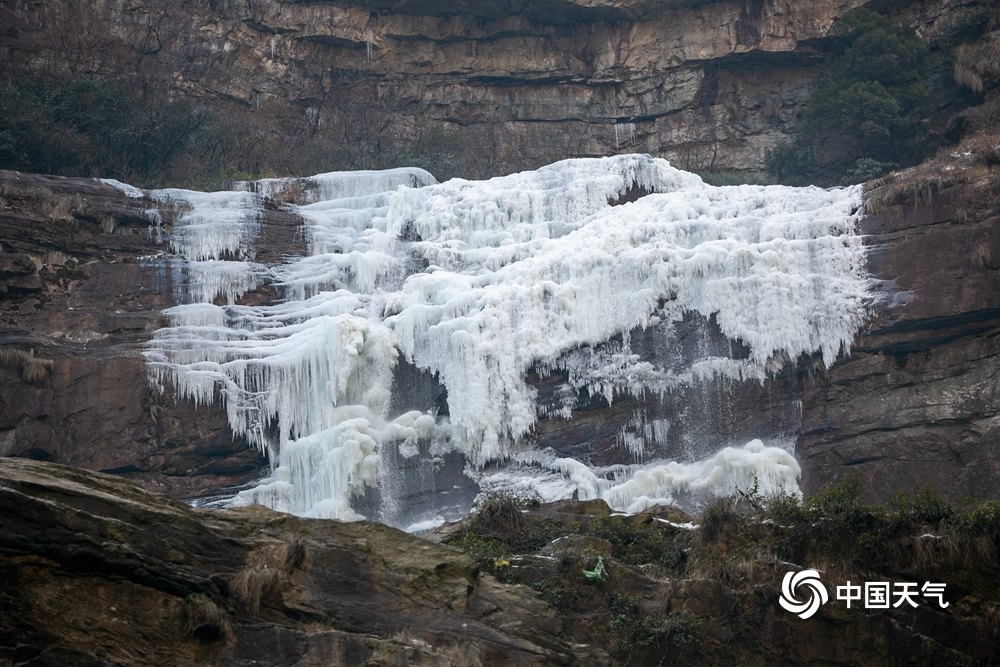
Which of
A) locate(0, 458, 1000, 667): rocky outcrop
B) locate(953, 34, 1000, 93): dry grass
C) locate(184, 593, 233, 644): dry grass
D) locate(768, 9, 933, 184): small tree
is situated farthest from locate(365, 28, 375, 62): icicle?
locate(184, 593, 233, 644): dry grass

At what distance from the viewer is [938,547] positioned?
587 inches

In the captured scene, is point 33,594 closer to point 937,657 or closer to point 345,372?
point 937,657

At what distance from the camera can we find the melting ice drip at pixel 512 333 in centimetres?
2238

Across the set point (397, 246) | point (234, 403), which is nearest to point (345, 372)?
point (234, 403)

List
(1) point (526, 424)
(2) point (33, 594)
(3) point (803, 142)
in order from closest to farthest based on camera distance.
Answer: (2) point (33, 594) → (1) point (526, 424) → (3) point (803, 142)

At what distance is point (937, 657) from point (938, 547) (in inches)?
50.9

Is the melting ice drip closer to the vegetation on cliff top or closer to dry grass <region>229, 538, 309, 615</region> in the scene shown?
the vegetation on cliff top

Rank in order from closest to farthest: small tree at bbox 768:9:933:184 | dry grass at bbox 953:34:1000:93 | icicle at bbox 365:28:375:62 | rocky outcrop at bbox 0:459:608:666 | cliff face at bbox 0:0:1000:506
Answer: rocky outcrop at bbox 0:459:608:666 < cliff face at bbox 0:0:1000:506 < dry grass at bbox 953:34:1000:93 < small tree at bbox 768:9:933:184 < icicle at bbox 365:28:375:62

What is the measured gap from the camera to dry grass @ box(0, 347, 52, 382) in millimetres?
22312

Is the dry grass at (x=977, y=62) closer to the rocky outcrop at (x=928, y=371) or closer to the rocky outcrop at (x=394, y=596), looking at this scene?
the rocky outcrop at (x=928, y=371)

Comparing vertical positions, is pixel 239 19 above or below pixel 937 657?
above

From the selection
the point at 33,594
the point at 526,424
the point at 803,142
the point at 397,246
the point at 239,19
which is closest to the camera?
the point at 33,594

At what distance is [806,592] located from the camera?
1469 cm

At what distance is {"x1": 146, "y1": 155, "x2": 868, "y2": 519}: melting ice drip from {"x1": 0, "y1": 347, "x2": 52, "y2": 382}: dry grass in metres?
1.84
